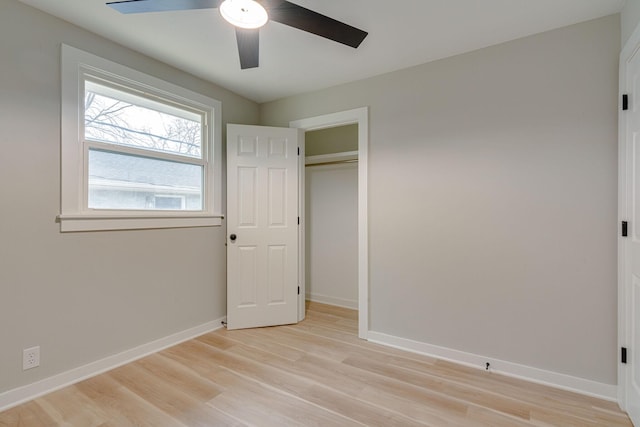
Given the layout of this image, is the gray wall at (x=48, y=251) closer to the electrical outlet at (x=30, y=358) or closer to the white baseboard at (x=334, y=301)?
the electrical outlet at (x=30, y=358)

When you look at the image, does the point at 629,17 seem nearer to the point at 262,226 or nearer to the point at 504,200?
the point at 504,200

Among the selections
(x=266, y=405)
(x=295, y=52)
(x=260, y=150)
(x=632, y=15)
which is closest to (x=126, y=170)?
(x=260, y=150)

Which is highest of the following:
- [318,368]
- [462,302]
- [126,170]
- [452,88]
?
[452,88]

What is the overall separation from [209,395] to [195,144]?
217 cm

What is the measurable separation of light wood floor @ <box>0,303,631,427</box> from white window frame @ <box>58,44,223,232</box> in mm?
1101

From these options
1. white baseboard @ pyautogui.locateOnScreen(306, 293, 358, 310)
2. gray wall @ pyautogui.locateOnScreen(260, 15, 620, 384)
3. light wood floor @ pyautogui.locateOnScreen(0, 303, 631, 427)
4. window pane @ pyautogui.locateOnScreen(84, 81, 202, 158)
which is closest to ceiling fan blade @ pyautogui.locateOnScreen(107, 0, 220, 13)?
window pane @ pyautogui.locateOnScreen(84, 81, 202, 158)

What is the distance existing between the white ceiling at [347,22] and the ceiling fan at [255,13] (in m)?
0.38

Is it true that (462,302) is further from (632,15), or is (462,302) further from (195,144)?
(195,144)

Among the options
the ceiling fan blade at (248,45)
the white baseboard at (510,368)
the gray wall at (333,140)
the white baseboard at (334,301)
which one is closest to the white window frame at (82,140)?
the ceiling fan blade at (248,45)

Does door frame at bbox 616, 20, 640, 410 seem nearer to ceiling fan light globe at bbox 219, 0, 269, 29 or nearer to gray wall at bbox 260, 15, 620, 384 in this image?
gray wall at bbox 260, 15, 620, 384

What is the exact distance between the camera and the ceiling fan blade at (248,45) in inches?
64.7

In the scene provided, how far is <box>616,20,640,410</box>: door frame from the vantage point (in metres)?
1.77

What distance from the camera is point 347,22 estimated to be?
2025mm

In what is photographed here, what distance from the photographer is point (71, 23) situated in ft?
6.81
